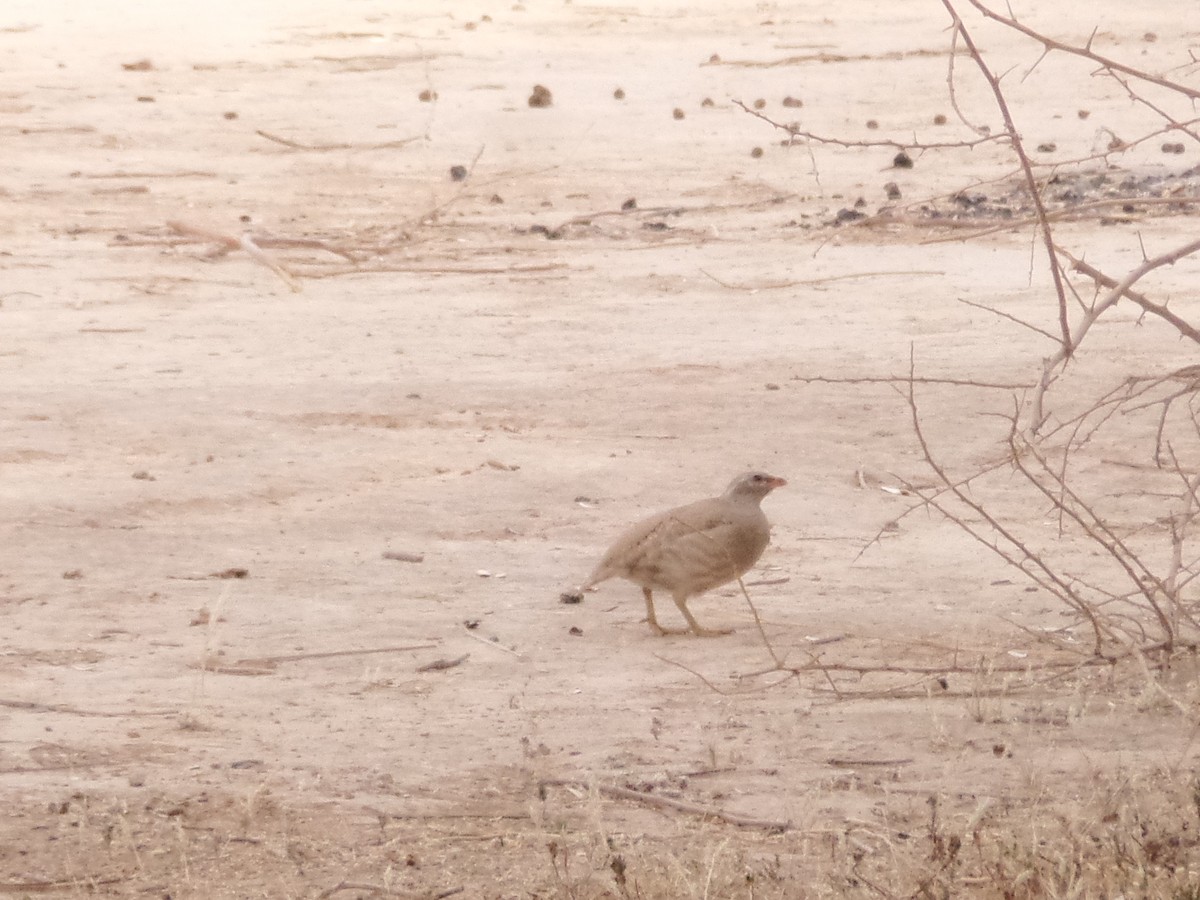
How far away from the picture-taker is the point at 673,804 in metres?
4.14

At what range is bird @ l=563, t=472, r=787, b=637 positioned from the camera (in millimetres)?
5586

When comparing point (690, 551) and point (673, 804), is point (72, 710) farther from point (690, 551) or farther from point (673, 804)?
point (690, 551)

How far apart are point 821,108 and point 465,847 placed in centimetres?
1143

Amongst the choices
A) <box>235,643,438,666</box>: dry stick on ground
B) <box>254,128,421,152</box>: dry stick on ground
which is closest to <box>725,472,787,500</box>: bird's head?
<box>235,643,438,666</box>: dry stick on ground

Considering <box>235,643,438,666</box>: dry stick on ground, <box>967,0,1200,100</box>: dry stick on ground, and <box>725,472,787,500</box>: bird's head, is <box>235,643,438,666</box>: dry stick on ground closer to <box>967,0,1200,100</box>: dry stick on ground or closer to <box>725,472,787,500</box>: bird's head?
<box>725,472,787,500</box>: bird's head

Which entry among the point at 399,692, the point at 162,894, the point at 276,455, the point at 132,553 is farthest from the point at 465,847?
the point at 276,455

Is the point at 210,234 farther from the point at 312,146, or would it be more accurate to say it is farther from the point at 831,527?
the point at 831,527

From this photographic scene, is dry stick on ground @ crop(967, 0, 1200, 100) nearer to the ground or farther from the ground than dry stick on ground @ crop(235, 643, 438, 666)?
farther from the ground

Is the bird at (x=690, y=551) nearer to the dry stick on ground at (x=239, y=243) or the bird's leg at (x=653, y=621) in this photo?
the bird's leg at (x=653, y=621)

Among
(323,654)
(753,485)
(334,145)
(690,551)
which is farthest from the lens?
(334,145)

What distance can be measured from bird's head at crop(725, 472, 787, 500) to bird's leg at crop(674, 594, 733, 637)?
1.23 ft

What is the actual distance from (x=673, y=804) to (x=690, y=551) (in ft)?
5.01

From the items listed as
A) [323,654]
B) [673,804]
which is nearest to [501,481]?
[323,654]

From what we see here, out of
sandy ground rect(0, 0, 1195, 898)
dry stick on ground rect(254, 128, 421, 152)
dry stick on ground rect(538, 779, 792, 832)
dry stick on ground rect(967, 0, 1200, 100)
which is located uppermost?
dry stick on ground rect(967, 0, 1200, 100)
